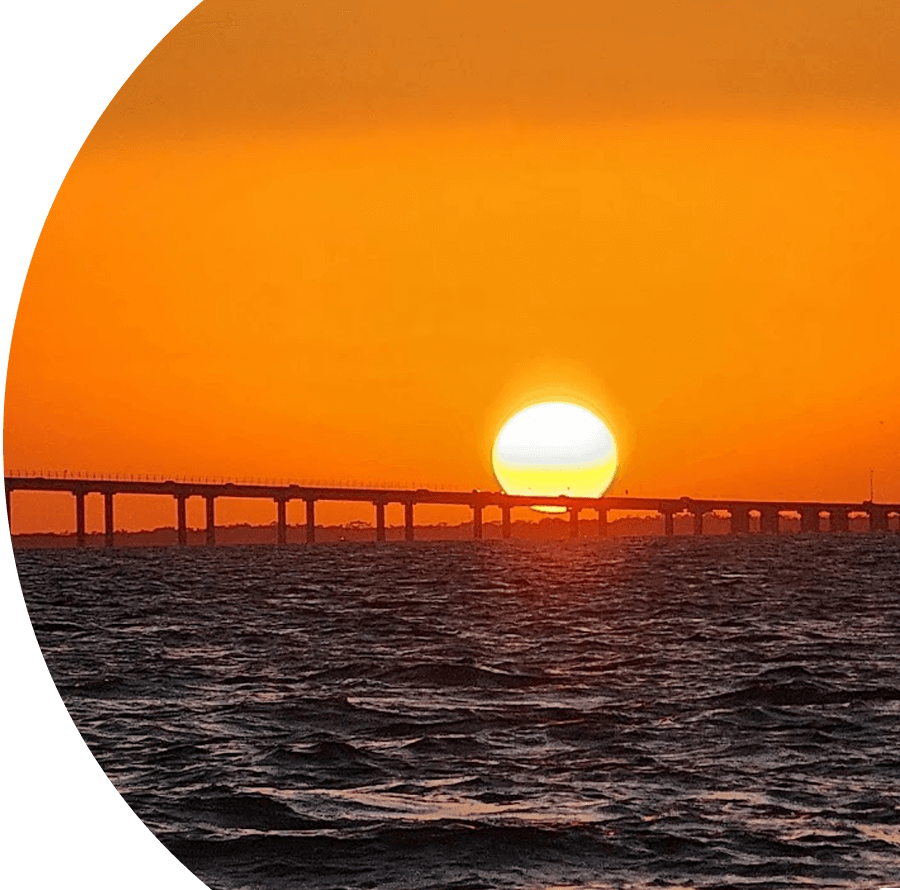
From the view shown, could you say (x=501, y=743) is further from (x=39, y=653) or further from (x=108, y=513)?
(x=108, y=513)

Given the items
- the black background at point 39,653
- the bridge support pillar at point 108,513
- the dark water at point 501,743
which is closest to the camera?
the black background at point 39,653

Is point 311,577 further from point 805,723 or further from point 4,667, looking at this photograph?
point 4,667

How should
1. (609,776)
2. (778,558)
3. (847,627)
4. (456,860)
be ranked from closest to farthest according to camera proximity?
(456,860)
(609,776)
(847,627)
(778,558)

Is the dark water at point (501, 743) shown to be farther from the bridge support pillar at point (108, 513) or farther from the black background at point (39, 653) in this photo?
the bridge support pillar at point (108, 513)

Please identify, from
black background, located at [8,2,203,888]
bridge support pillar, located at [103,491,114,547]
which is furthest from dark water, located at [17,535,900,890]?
bridge support pillar, located at [103,491,114,547]

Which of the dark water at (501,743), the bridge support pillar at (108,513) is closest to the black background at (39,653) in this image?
the dark water at (501,743)

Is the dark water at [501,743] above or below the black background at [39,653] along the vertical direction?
below

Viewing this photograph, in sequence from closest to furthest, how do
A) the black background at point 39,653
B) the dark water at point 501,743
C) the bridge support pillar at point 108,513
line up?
the black background at point 39,653, the dark water at point 501,743, the bridge support pillar at point 108,513

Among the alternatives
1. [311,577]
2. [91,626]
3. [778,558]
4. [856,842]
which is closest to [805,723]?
[856,842]

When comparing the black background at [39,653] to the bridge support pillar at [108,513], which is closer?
the black background at [39,653]
